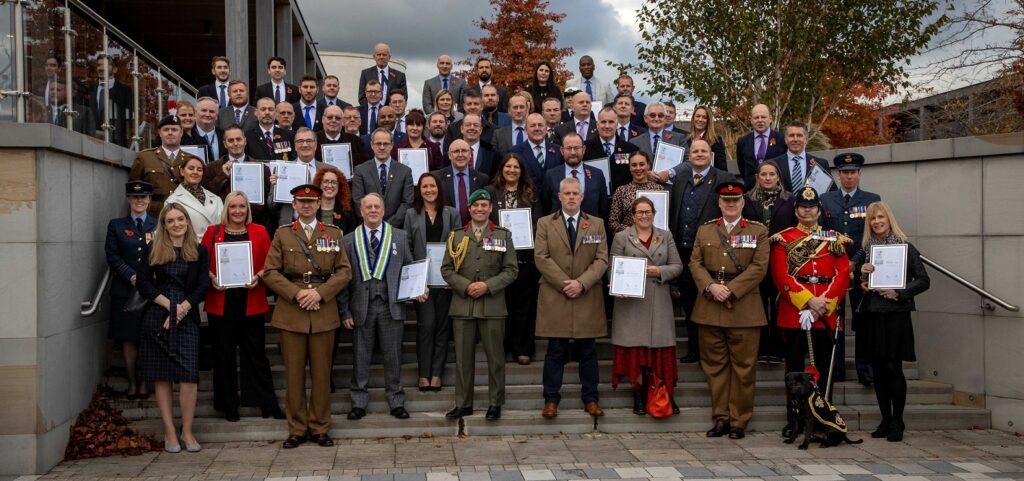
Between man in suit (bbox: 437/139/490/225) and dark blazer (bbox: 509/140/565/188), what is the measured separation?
596 millimetres

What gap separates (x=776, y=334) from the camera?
32.2 ft

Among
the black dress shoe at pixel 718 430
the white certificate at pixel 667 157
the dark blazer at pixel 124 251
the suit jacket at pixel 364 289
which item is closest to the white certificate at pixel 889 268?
the black dress shoe at pixel 718 430

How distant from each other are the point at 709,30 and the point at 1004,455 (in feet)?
40.2

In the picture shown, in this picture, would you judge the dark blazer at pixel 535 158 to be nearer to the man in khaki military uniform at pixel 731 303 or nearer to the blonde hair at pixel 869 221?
the man in khaki military uniform at pixel 731 303

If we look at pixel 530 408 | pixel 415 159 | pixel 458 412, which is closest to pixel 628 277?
pixel 530 408

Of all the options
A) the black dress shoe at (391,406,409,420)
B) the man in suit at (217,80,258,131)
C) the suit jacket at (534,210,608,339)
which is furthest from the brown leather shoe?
the man in suit at (217,80,258,131)

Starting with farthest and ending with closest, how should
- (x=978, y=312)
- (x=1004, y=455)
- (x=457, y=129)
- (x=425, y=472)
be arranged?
(x=457, y=129)
(x=978, y=312)
(x=1004, y=455)
(x=425, y=472)

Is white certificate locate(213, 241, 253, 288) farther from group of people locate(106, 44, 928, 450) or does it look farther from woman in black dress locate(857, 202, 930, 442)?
woman in black dress locate(857, 202, 930, 442)

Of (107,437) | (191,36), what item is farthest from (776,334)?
(191,36)

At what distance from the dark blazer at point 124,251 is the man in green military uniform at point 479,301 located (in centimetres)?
266

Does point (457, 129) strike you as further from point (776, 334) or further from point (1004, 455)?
point (1004, 455)

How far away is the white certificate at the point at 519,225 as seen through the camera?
9.20m

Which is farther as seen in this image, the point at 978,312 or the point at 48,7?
the point at 978,312

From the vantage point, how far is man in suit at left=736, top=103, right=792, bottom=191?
34.1ft
